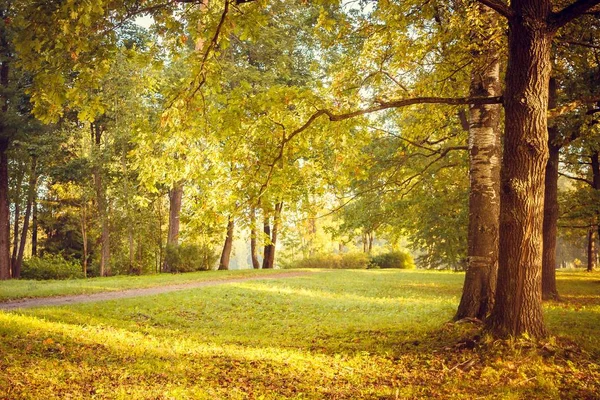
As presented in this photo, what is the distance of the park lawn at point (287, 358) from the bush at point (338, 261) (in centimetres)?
2557

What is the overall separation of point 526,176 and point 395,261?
32.6 m

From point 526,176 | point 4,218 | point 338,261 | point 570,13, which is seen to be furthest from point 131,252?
point 570,13

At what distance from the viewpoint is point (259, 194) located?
775 centimetres

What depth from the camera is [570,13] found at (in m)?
5.79

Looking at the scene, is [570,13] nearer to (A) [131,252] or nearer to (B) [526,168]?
(B) [526,168]

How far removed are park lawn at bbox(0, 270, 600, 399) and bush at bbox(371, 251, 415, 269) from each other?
2696cm

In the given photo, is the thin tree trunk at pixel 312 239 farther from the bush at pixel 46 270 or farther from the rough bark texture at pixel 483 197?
the rough bark texture at pixel 483 197

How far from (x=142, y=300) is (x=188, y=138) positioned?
22.7 ft

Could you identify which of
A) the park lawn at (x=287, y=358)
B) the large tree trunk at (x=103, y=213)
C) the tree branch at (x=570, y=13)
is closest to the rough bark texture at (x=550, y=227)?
the park lawn at (x=287, y=358)

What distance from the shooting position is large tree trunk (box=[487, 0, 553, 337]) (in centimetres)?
593

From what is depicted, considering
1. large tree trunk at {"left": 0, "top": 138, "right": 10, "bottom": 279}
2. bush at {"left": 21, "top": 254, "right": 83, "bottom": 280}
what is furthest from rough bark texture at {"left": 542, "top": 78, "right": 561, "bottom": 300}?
large tree trunk at {"left": 0, "top": 138, "right": 10, "bottom": 279}

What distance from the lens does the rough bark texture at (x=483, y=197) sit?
8039mm

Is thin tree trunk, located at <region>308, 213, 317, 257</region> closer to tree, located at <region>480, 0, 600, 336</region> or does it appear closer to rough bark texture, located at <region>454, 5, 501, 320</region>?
rough bark texture, located at <region>454, 5, 501, 320</region>

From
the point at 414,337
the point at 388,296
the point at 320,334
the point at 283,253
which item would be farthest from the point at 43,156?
the point at 283,253
